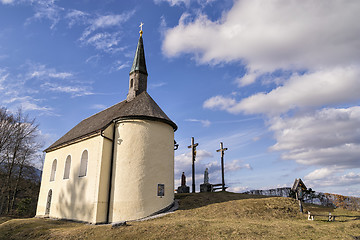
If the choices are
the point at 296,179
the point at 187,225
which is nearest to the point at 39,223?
the point at 187,225

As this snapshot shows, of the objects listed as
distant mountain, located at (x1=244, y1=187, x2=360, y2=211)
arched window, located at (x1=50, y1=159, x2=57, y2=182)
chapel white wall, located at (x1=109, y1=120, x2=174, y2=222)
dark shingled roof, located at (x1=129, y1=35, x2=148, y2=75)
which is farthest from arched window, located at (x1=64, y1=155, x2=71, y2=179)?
distant mountain, located at (x1=244, y1=187, x2=360, y2=211)

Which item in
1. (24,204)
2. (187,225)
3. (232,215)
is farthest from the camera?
(24,204)

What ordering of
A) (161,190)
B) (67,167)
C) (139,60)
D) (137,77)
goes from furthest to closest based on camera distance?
(139,60)
(137,77)
(67,167)
(161,190)

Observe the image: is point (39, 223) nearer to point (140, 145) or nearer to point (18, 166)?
point (140, 145)

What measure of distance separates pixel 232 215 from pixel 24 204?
30470 millimetres

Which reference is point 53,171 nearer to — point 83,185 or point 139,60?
point 83,185

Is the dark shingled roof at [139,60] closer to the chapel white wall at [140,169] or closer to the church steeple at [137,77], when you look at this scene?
the church steeple at [137,77]

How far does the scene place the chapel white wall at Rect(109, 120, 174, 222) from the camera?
17.3m

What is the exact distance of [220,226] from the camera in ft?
40.4

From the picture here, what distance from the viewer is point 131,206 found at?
17125 millimetres

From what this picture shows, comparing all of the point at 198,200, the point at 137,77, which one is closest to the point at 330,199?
the point at 198,200

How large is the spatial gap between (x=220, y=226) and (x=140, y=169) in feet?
24.5

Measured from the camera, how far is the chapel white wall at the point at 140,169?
17281 mm

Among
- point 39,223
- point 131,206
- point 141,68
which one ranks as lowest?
point 39,223
